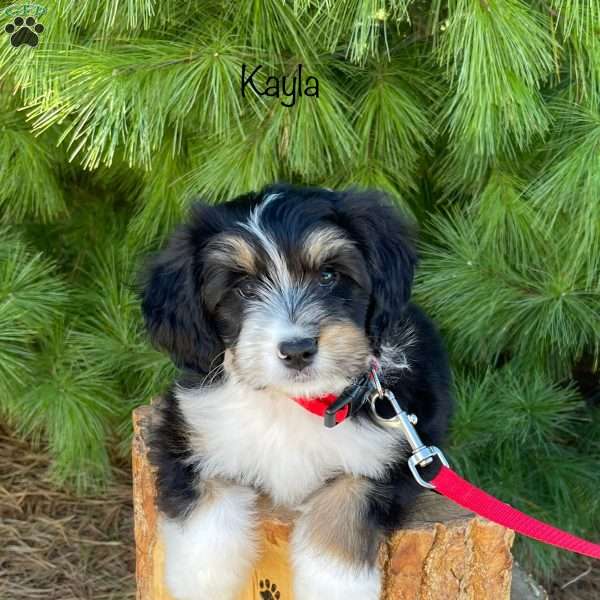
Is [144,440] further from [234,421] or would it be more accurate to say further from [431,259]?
[431,259]

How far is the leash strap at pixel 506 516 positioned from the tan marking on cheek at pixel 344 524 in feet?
0.82

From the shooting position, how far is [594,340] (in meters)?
4.25

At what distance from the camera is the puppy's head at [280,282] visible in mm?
2594

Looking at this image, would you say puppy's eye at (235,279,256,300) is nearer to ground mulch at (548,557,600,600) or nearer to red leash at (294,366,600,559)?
red leash at (294,366,600,559)

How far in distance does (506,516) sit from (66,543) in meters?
3.21

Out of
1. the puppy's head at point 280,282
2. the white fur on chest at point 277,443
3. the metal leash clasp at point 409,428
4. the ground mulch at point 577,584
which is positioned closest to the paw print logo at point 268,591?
the white fur on chest at point 277,443

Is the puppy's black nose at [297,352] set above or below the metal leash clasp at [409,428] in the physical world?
above

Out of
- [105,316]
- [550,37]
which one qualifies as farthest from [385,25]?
[105,316]

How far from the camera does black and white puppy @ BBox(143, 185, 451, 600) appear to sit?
2.64 meters

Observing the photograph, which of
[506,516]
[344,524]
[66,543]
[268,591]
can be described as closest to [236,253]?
[344,524]

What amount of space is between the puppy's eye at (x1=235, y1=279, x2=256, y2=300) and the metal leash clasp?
464 mm

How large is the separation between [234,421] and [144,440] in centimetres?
74

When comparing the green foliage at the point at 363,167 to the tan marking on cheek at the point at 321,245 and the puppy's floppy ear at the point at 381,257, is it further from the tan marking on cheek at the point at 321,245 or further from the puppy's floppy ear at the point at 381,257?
the tan marking on cheek at the point at 321,245

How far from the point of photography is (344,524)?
275 centimetres
